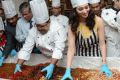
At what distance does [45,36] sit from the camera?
2617 millimetres

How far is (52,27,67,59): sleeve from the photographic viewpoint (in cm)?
251

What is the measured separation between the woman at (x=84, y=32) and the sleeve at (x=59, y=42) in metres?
0.09

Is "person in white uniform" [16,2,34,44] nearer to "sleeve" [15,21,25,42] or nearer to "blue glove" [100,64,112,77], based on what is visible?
"sleeve" [15,21,25,42]

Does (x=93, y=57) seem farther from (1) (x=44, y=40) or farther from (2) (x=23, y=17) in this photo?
(2) (x=23, y=17)

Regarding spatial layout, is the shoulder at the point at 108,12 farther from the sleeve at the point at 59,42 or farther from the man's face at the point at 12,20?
the man's face at the point at 12,20

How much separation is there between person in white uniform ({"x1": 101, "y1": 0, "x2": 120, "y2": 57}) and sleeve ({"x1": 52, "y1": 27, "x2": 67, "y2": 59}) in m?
0.41

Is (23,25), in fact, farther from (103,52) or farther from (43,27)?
(103,52)

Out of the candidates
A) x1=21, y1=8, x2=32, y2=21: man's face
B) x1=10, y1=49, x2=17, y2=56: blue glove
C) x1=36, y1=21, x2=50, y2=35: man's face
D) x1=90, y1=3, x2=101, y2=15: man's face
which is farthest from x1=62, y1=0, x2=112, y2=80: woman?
x1=10, y1=49, x2=17, y2=56: blue glove

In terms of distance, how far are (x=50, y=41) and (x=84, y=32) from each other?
1.08ft

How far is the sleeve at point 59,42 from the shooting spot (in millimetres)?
2510

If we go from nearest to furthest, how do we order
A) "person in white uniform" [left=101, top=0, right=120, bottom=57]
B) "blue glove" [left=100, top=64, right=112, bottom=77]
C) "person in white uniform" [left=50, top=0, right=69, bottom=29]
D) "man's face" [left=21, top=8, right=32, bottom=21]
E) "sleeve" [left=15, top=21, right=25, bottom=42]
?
"blue glove" [left=100, top=64, right=112, bottom=77] → "person in white uniform" [left=101, top=0, right=120, bottom=57] → "man's face" [left=21, top=8, right=32, bottom=21] → "sleeve" [left=15, top=21, right=25, bottom=42] → "person in white uniform" [left=50, top=0, right=69, bottom=29]

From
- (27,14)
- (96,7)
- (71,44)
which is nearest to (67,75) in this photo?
(71,44)

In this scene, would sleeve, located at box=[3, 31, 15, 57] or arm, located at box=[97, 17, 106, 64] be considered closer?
arm, located at box=[97, 17, 106, 64]

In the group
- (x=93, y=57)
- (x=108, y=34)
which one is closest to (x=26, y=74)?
(x=93, y=57)
